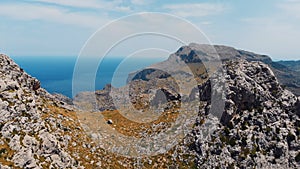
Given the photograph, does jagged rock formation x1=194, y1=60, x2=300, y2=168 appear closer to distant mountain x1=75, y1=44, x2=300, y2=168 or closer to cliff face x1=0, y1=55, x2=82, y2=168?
distant mountain x1=75, y1=44, x2=300, y2=168

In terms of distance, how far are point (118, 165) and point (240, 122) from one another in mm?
32264

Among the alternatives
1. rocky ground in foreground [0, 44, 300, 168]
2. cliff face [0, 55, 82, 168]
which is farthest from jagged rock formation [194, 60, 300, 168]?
cliff face [0, 55, 82, 168]

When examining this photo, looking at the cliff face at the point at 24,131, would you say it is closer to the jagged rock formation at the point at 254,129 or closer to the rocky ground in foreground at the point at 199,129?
the rocky ground in foreground at the point at 199,129

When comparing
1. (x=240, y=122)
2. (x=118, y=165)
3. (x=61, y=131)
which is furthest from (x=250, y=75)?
(x=61, y=131)

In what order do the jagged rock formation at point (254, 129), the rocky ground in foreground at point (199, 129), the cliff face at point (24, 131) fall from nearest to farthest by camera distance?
the cliff face at point (24, 131) → the rocky ground in foreground at point (199, 129) → the jagged rock formation at point (254, 129)

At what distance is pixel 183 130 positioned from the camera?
75.1 m

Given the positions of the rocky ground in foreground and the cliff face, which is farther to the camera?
the rocky ground in foreground

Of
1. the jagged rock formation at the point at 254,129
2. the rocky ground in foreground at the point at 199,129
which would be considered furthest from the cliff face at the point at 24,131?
the jagged rock formation at the point at 254,129

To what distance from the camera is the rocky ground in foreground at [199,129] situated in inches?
2106

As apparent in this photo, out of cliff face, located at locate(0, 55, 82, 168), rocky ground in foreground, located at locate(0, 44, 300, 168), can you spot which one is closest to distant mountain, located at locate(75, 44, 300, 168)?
rocky ground in foreground, located at locate(0, 44, 300, 168)

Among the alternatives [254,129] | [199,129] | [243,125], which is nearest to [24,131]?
[199,129]

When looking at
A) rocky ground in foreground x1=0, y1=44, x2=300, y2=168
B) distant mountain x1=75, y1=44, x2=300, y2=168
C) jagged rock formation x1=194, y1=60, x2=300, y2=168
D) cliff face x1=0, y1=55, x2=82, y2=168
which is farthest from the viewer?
distant mountain x1=75, y1=44, x2=300, y2=168

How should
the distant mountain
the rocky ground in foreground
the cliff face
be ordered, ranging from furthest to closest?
the distant mountain, the rocky ground in foreground, the cliff face

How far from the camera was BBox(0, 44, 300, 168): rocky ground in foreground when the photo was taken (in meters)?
53.5
